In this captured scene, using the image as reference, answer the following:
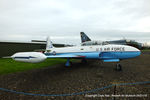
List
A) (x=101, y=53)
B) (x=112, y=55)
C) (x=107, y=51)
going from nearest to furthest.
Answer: (x=112, y=55), (x=107, y=51), (x=101, y=53)

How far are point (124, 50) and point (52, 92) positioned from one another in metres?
6.45

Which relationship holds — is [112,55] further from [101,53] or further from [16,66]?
[16,66]

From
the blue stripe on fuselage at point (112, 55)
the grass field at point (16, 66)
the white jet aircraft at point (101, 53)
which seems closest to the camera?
the white jet aircraft at point (101, 53)

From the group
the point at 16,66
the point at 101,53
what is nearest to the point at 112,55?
the point at 101,53

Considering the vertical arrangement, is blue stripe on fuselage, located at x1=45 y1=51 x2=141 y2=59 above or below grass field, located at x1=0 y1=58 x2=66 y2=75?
above

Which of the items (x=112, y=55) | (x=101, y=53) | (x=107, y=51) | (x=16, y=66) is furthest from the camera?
(x=16, y=66)

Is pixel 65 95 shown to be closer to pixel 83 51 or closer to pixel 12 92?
pixel 12 92

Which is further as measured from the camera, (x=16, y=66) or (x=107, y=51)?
(x=16, y=66)

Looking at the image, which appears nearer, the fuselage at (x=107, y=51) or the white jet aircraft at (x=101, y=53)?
the white jet aircraft at (x=101, y=53)

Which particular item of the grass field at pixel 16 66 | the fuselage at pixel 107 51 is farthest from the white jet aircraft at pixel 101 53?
the grass field at pixel 16 66

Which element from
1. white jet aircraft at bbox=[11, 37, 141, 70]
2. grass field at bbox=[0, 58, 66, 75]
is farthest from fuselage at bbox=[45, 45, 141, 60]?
grass field at bbox=[0, 58, 66, 75]

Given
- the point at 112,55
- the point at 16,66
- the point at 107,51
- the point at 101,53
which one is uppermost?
the point at 107,51

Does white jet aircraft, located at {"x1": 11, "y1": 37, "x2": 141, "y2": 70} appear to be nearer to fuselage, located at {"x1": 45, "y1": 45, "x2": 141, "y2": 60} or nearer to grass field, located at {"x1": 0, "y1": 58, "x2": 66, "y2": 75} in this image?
fuselage, located at {"x1": 45, "y1": 45, "x2": 141, "y2": 60}

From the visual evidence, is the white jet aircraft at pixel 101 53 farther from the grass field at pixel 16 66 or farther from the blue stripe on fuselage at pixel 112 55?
the grass field at pixel 16 66
